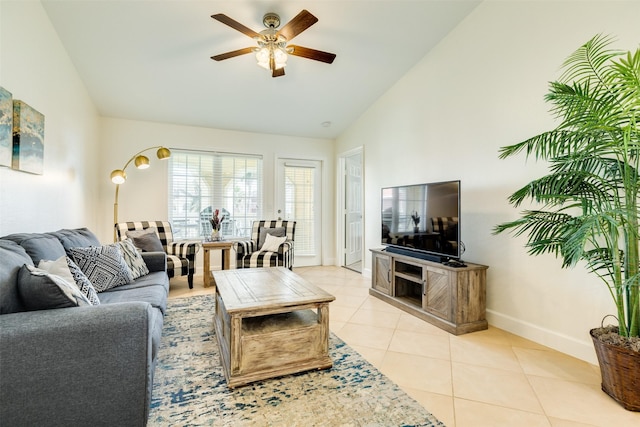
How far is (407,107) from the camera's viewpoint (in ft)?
12.2

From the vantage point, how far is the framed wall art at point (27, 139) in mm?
2031

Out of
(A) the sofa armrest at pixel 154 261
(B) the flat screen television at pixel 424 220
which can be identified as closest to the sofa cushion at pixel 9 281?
(A) the sofa armrest at pixel 154 261

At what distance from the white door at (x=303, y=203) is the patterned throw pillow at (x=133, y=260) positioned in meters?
2.70

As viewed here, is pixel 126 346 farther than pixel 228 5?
No

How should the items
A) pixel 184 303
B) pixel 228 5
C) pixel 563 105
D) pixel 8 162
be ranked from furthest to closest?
1. pixel 184 303
2. pixel 228 5
3. pixel 8 162
4. pixel 563 105

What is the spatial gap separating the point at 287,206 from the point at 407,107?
8.52ft

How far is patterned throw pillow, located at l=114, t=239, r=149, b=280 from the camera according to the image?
261 cm

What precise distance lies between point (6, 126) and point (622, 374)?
3922mm

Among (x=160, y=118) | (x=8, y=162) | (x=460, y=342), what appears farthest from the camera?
(x=160, y=118)

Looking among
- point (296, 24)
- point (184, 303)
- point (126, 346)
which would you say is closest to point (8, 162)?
point (126, 346)

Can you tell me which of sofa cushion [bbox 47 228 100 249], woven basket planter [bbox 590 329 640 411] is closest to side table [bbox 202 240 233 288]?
sofa cushion [bbox 47 228 100 249]

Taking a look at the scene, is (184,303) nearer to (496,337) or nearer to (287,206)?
(287,206)

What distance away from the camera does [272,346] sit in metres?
1.77

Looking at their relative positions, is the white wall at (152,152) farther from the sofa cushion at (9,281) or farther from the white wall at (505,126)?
the sofa cushion at (9,281)
